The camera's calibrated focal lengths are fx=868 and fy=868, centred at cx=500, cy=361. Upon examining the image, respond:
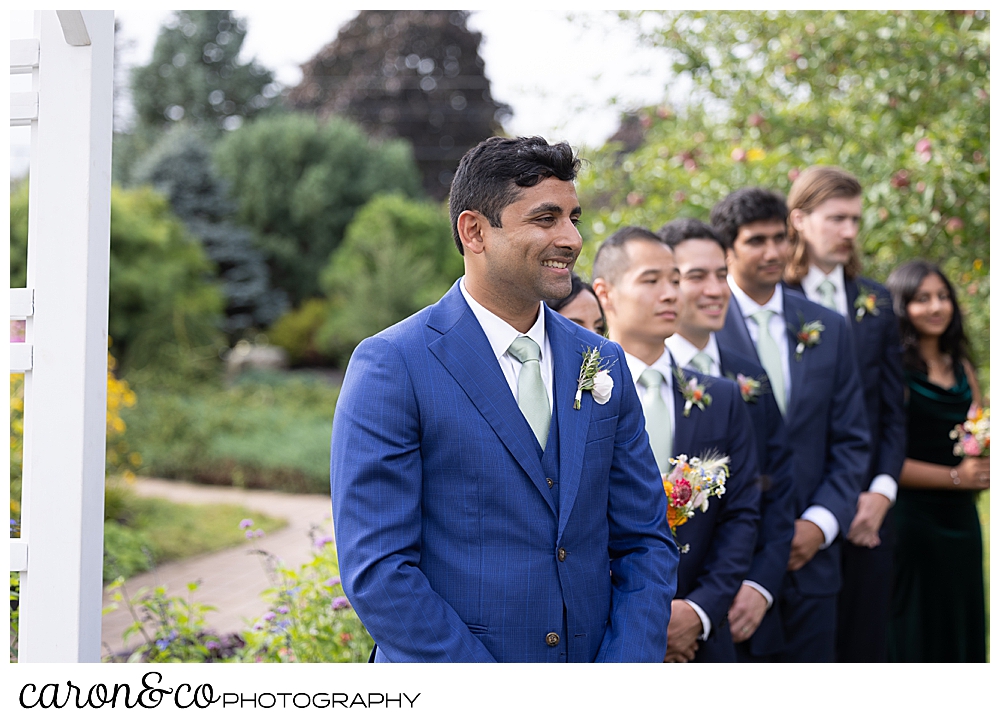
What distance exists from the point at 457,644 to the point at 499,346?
2.26 ft

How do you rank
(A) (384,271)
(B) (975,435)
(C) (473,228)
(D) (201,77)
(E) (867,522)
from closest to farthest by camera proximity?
1. (C) (473,228)
2. (E) (867,522)
3. (B) (975,435)
4. (A) (384,271)
5. (D) (201,77)

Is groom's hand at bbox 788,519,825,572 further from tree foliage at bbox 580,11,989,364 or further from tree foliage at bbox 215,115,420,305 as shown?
tree foliage at bbox 215,115,420,305

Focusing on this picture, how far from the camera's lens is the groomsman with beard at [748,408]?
3.02m

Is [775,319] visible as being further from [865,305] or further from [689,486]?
[689,486]

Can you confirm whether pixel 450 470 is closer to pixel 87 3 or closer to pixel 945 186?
pixel 87 3

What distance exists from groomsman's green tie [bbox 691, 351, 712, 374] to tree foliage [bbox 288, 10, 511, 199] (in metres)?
21.6

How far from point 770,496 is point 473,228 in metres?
1.68

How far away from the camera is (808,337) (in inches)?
137

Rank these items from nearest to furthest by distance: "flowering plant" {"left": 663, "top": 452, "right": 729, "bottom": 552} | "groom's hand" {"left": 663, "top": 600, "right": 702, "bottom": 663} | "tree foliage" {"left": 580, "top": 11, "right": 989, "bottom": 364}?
"flowering plant" {"left": 663, "top": 452, "right": 729, "bottom": 552} < "groom's hand" {"left": 663, "top": 600, "right": 702, "bottom": 663} < "tree foliage" {"left": 580, "top": 11, "right": 989, "bottom": 364}

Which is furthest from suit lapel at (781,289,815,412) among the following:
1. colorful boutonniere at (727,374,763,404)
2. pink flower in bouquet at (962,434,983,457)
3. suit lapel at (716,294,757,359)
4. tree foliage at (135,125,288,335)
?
tree foliage at (135,125,288,335)

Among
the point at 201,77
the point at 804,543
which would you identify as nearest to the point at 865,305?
the point at 804,543

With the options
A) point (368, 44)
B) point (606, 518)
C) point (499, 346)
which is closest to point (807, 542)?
point (606, 518)

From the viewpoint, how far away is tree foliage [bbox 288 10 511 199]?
24.4 metres

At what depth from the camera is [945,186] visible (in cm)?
438
